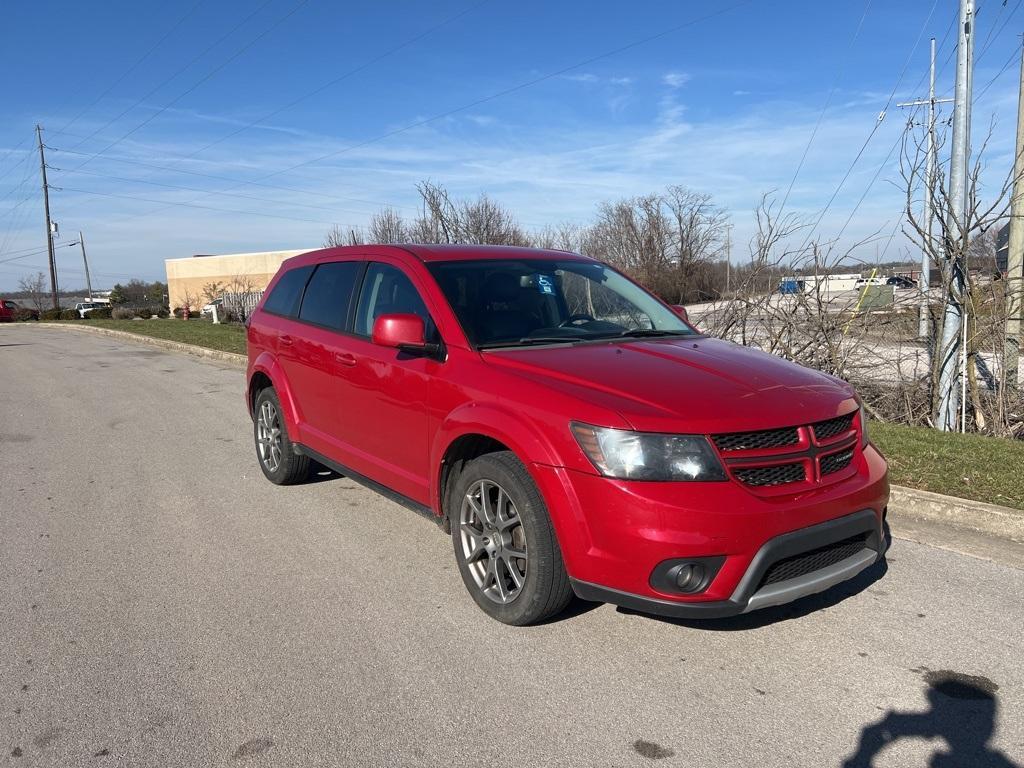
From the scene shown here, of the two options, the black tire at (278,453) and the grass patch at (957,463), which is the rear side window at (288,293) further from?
the grass patch at (957,463)

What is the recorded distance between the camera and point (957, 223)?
7.20m

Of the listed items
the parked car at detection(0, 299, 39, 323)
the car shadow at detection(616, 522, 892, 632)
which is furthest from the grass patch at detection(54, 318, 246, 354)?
the parked car at detection(0, 299, 39, 323)

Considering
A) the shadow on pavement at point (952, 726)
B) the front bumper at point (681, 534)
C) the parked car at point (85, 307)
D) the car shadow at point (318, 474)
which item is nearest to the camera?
the shadow on pavement at point (952, 726)

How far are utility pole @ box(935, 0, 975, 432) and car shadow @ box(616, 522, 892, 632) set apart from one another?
4139mm

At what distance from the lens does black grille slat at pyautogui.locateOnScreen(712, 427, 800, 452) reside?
3186 mm

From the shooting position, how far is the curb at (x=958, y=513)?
4.80 metres

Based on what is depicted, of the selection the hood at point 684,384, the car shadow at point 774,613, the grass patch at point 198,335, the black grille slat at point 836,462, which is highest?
the hood at point 684,384

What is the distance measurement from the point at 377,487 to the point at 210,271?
62.3m

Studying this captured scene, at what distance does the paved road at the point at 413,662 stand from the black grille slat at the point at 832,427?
0.93 m

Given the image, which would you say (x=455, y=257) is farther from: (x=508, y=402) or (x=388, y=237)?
(x=388, y=237)

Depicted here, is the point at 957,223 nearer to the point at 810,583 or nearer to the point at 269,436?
the point at 810,583

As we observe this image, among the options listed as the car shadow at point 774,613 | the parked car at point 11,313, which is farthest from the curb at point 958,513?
the parked car at point 11,313

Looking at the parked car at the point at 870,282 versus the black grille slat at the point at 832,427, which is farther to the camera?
the parked car at the point at 870,282

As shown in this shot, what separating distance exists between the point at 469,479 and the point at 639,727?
1.41 metres
